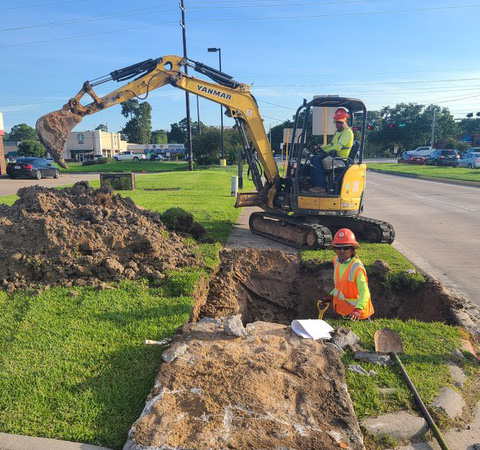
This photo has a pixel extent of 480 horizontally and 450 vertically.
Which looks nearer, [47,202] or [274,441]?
[274,441]

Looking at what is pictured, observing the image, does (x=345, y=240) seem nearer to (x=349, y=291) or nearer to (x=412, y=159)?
(x=349, y=291)

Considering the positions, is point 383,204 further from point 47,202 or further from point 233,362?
point 233,362

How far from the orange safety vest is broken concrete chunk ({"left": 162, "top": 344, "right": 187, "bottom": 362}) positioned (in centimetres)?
215

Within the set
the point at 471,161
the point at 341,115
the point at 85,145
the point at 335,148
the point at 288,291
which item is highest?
the point at 85,145

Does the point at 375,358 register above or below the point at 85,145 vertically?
below

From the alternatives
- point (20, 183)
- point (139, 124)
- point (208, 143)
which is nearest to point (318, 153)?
point (20, 183)

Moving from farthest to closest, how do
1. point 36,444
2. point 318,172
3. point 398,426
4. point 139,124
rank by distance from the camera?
1. point 139,124
2. point 318,172
3. point 398,426
4. point 36,444

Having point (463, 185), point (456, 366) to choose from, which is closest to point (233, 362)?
point (456, 366)

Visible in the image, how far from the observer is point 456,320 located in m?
5.38

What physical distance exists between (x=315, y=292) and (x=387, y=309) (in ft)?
3.76

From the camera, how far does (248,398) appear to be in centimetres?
319

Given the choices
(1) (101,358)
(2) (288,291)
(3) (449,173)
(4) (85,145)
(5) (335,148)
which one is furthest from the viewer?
(4) (85,145)

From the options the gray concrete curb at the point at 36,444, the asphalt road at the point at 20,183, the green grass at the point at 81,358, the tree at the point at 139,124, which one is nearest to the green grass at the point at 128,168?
the asphalt road at the point at 20,183

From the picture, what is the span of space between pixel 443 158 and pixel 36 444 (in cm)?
4869
